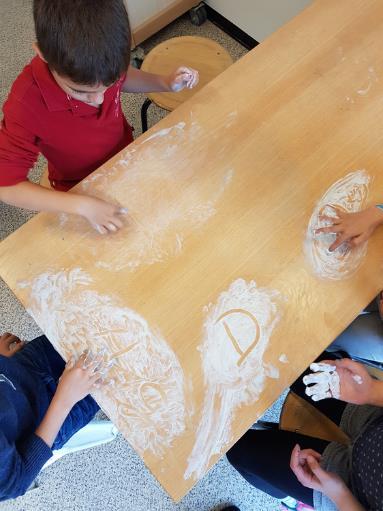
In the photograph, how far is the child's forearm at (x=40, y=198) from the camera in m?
0.85

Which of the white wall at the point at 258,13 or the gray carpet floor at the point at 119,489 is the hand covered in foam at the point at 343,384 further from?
the white wall at the point at 258,13

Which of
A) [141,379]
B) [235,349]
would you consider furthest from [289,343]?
A: [141,379]

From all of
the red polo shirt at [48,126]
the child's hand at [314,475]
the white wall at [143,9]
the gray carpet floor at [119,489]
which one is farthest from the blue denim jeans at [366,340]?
the white wall at [143,9]

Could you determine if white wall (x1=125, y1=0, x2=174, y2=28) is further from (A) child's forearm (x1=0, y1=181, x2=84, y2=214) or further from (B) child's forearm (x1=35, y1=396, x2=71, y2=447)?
(B) child's forearm (x1=35, y1=396, x2=71, y2=447)

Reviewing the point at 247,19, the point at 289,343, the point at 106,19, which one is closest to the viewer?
the point at 106,19

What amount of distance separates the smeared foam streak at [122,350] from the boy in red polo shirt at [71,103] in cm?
15

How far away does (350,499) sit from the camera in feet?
2.75

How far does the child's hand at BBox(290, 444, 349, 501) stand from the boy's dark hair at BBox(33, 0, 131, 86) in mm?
833

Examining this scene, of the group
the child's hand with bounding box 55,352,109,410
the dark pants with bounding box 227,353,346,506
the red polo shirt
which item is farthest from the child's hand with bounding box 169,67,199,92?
the dark pants with bounding box 227,353,346,506

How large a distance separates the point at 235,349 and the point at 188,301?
122 millimetres

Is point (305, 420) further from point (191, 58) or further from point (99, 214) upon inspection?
point (191, 58)

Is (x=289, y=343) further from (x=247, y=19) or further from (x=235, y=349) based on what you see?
(x=247, y=19)

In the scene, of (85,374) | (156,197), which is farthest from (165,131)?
(85,374)

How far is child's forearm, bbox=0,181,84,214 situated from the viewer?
85cm
